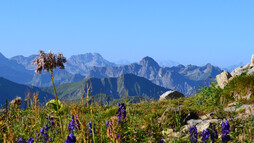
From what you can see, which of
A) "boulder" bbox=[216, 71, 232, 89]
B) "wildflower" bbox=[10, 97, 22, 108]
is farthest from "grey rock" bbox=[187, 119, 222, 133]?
"wildflower" bbox=[10, 97, 22, 108]

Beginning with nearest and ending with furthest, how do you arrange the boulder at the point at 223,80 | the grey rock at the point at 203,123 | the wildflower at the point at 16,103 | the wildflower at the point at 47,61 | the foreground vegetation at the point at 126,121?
1. the wildflower at the point at 47,61
2. the foreground vegetation at the point at 126,121
3. the grey rock at the point at 203,123
4. the wildflower at the point at 16,103
5. the boulder at the point at 223,80

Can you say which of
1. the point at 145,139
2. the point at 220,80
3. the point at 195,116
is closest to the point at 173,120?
the point at 195,116

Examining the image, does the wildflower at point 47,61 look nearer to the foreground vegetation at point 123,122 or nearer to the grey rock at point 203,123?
the foreground vegetation at point 123,122

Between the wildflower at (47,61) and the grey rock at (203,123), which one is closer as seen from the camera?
the wildflower at (47,61)

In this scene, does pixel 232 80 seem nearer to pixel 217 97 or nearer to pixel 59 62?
pixel 217 97

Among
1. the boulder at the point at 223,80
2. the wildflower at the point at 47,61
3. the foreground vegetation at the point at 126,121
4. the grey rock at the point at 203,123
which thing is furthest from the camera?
the boulder at the point at 223,80

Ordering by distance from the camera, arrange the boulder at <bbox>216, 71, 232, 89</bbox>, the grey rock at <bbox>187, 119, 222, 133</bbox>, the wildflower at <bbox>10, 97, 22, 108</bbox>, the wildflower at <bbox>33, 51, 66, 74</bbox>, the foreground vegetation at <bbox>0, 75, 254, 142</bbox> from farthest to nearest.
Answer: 1. the boulder at <bbox>216, 71, 232, 89</bbox>
2. the wildflower at <bbox>10, 97, 22, 108</bbox>
3. the grey rock at <bbox>187, 119, 222, 133</bbox>
4. the foreground vegetation at <bbox>0, 75, 254, 142</bbox>
5. the wildflower at <bbox>33, 51, 66, 74</bbox>

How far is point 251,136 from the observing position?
20.1ft

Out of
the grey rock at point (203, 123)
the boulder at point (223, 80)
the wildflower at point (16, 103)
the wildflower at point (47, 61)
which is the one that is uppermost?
the boulder at point (223, 80)

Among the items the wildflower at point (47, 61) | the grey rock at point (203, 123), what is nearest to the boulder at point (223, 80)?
the grey rock at point (203, 123)

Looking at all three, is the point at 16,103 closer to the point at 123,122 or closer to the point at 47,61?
the point at 123,122

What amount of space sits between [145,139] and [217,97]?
23.4 ft

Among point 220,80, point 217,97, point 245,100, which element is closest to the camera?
point 245,100

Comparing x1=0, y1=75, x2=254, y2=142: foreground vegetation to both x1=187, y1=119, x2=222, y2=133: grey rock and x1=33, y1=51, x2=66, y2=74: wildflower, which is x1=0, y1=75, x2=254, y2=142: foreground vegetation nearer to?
x1=187, y1=119, x2=222, y2=133: grey rock
